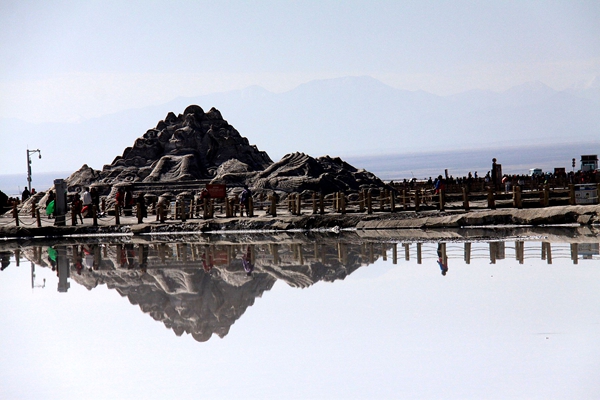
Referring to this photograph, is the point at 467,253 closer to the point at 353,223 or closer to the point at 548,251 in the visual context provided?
the point at 548,251

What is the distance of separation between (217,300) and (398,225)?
43.7ft

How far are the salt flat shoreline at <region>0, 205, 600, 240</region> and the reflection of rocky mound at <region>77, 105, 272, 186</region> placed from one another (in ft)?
47.1

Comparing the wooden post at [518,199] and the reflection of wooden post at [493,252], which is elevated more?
the wooden post at [518,199]

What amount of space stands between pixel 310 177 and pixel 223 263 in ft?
80.6

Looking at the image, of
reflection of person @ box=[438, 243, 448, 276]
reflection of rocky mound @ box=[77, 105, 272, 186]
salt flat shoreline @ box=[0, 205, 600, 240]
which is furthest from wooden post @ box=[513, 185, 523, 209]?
reflection of rocky mound @ box=[77, 105, 272, 186]

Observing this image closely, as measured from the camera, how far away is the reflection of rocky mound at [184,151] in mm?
50719

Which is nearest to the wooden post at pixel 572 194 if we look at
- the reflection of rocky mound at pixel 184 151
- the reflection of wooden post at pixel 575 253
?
the reflection of wooden post at pixel 575 253

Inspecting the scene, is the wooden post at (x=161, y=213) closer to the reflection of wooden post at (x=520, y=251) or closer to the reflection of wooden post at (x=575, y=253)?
the reflection of wooden post at (x=520, y=251)

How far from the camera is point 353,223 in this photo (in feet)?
98.4

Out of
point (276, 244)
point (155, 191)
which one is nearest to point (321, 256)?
point (276, 244)

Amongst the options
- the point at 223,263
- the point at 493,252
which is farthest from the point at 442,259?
the point at 223,263

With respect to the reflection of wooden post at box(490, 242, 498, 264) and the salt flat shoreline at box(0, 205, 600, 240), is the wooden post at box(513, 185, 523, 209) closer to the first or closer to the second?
the salt flat shoreline at box(0, 205, 600, 240)

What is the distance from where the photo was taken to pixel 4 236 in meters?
33.8

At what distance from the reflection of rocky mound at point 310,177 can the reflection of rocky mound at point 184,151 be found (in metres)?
3.70
